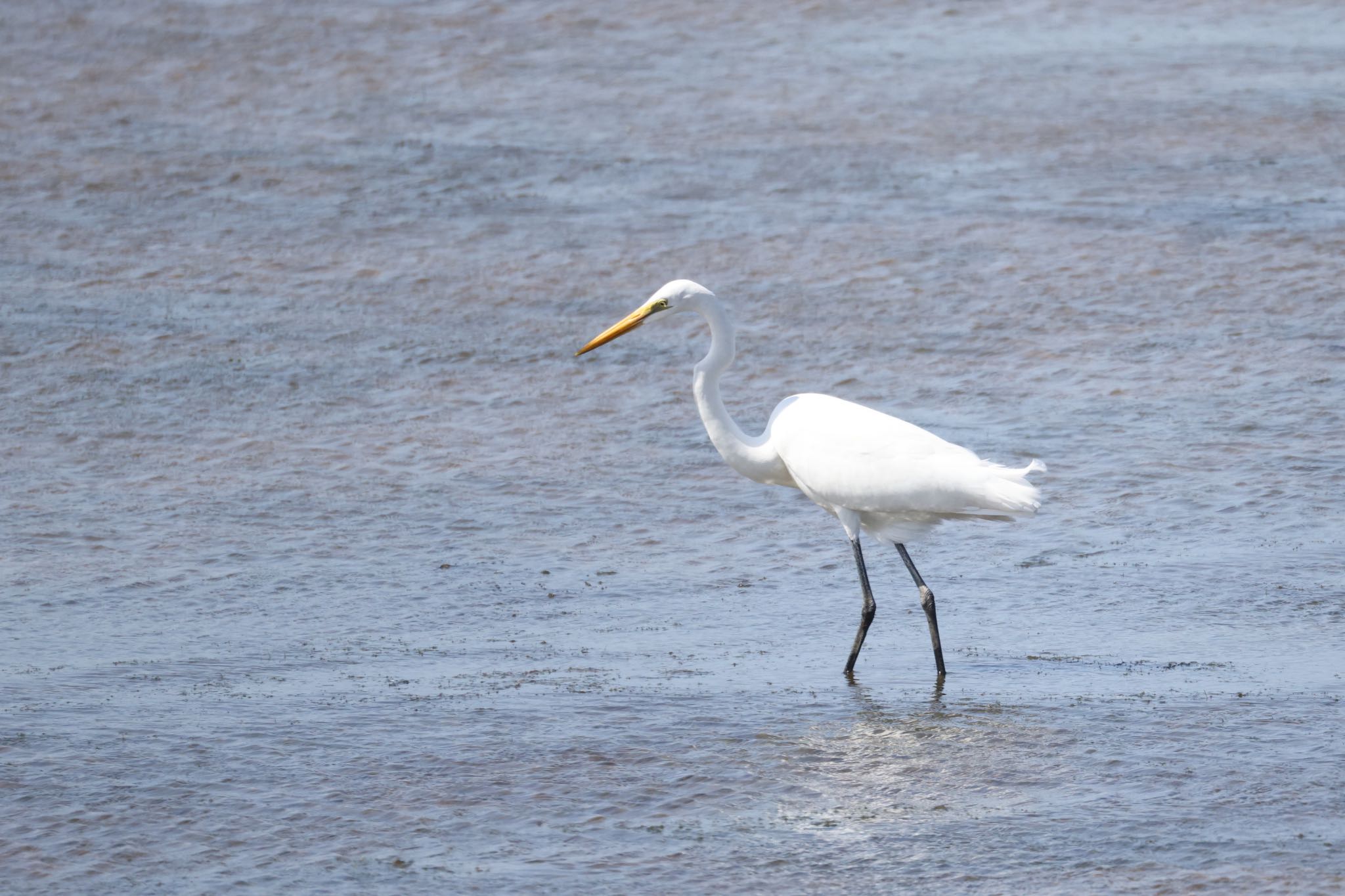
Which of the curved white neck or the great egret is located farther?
the curved white neck

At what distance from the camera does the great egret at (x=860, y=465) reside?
576cm

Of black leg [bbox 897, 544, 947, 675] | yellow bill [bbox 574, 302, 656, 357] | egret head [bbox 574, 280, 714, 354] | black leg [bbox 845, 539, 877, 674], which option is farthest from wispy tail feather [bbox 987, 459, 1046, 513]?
yellow bill [bbox 574, 302, 656, 357]

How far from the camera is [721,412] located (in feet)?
20.8

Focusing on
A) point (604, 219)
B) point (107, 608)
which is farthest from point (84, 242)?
point (107, 608)

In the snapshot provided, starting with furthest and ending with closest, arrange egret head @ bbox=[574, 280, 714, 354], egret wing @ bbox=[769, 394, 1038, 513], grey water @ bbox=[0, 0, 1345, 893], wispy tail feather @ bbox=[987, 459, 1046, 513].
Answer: egret head @ bbox=[574, 280, 714, 354] → egret wing @ bbox=[769, 394, 1038, 513] → wispy tail feather @ bbox=[987, 459, 1046, 513] → grey water @ bbox=[0, 0, 1345, 893]

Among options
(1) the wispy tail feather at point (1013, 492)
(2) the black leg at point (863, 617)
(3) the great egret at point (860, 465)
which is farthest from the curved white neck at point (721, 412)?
(1) the wispy tail feather at point (1013, 492)

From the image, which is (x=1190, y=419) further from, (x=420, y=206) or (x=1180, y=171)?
(x=420, y=206)

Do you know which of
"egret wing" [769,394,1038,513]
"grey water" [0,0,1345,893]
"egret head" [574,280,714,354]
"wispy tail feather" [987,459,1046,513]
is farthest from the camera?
"egret head" [574,280,714,354]

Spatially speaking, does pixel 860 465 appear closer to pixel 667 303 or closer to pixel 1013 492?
pixel 1013 492

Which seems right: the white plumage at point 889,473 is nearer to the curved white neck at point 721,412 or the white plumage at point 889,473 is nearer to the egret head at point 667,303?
the curved white neck at point 721,412

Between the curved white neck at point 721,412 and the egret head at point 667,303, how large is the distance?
13mm

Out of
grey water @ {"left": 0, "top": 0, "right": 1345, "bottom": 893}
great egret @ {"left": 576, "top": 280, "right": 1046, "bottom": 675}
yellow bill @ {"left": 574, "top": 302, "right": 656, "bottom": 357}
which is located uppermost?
yellow bill @ {"left": 574, "top": 302, "right": 656, "bottom": 357}

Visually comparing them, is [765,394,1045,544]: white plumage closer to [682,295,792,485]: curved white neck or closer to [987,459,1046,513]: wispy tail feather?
[987,459,1046,513]: wispy tail feather

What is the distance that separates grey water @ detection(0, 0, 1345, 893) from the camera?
182 inches
